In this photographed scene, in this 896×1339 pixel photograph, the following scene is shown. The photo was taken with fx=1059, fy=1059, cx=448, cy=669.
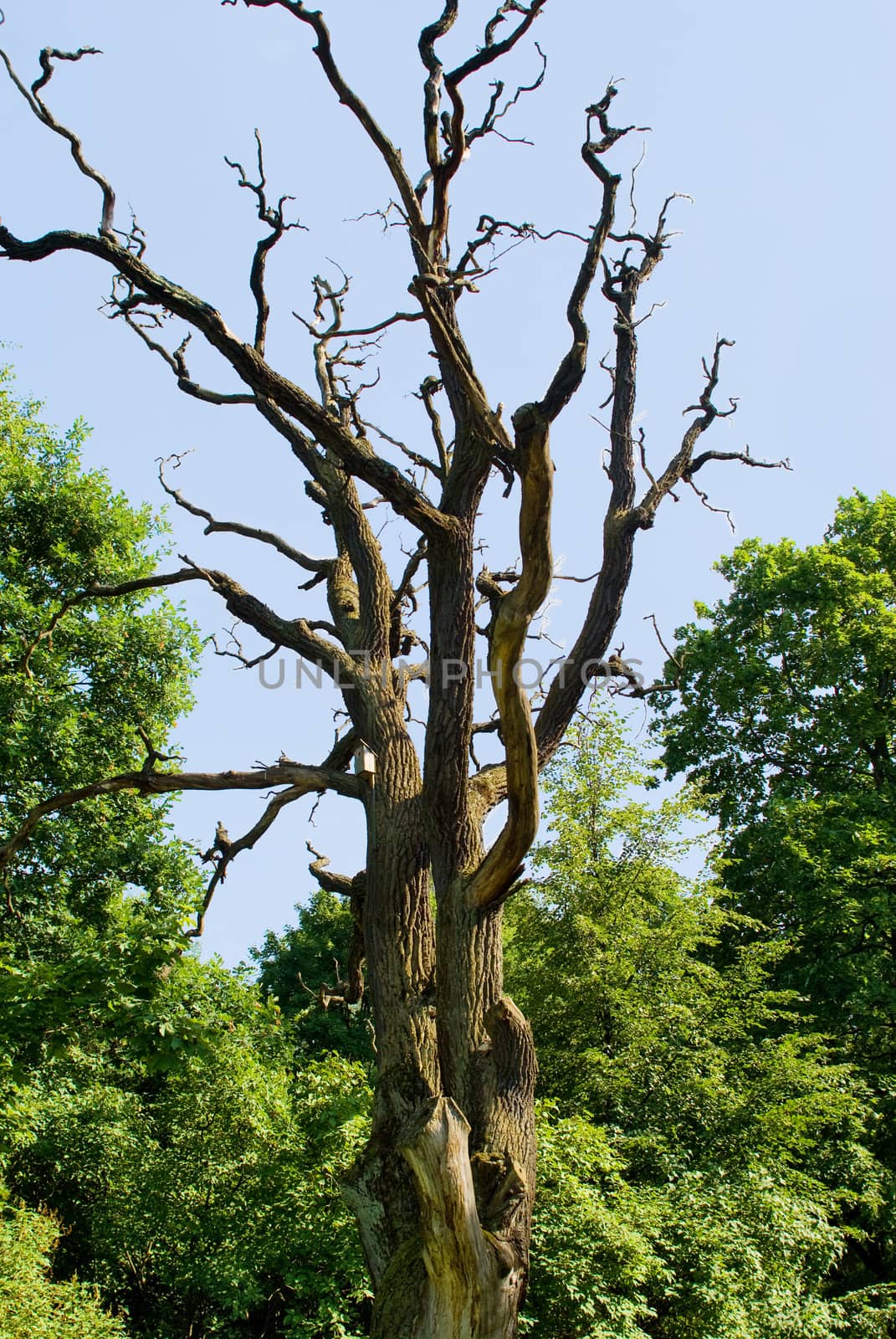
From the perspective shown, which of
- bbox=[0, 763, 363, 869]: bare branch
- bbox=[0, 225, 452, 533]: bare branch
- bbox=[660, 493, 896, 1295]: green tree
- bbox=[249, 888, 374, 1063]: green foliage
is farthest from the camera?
bbox=[249, 888, 374, 1063]: green foliage

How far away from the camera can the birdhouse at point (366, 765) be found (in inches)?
251

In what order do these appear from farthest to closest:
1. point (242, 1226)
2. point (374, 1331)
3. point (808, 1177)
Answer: point (808, 1177) < point (242, 1226) < point (374, 1331)

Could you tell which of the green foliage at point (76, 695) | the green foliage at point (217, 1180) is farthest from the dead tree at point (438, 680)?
the green foliage at point (76, 695)

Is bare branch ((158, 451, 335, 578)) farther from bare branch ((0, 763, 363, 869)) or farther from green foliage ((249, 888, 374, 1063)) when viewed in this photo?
green foliage ((249, 888, 374, 1063))

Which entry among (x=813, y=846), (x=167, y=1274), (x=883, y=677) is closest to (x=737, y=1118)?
(x=813, y=846)

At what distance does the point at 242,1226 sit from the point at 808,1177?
6.15 meters

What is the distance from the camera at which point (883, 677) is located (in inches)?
663

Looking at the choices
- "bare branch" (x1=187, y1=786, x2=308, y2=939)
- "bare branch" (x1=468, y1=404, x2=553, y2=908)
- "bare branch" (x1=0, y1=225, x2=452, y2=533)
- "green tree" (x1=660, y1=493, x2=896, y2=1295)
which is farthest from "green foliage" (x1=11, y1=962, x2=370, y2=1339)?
"green tree" (x1=660, y1=493, x2=896, y2=1295)

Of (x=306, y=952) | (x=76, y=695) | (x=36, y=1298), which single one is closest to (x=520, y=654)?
(x=36, y=1298)

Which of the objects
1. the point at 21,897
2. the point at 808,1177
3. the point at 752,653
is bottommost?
the point at 808,1177

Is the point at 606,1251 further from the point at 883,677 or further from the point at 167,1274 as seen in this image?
the point at 883,677

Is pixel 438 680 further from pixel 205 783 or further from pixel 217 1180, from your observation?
pixel 217 1180

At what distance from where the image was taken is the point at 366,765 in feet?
21.0

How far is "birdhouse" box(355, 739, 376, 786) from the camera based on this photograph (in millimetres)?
6379
